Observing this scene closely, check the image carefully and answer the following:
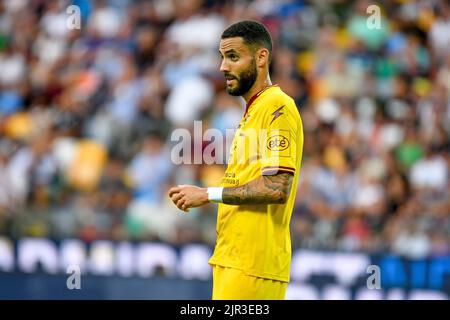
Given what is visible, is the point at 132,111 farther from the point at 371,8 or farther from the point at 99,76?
the point at 371,8

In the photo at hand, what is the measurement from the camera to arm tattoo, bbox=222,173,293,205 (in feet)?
15.7

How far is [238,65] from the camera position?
16.5 feet

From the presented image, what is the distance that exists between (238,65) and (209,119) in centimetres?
599

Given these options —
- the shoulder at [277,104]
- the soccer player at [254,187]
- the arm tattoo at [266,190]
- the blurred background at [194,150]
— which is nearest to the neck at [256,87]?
the soccer player at [254,187]

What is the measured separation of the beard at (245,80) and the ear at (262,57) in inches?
1.2

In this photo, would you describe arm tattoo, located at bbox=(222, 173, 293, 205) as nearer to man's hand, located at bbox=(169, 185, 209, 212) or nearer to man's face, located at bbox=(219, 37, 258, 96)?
man's hand, located at bbox=(169, 185, 209, 212)

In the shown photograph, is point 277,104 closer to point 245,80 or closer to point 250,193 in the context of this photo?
point 245,80

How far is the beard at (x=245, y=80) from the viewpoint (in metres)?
5.03

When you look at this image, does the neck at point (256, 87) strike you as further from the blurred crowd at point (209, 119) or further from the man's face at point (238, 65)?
the blurred crowd at point (209, 119)

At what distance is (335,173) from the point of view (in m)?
10.2

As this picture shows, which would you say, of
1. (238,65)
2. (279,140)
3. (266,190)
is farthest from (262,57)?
(266,190)

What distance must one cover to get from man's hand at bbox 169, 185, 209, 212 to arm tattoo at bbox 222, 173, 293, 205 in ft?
0.57

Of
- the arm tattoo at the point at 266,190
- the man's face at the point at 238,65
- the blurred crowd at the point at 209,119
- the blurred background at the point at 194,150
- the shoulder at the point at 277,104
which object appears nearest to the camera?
the arm tattoo at the point at 266,190
